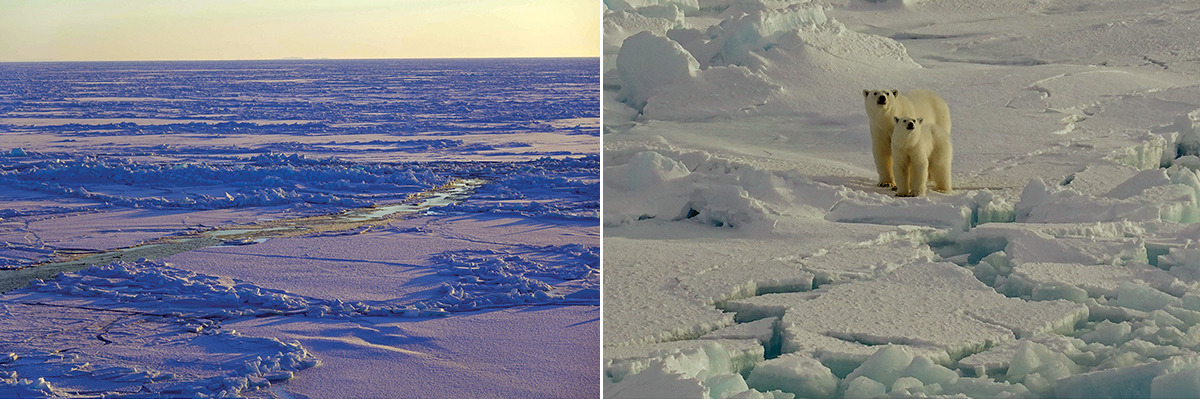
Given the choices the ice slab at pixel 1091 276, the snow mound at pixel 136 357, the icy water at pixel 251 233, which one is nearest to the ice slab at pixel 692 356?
the ice slab at pixel 1091 276

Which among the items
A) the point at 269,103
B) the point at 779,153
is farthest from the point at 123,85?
the point at 779,153

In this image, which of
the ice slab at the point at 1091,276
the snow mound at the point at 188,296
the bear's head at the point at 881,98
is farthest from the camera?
the bear's head at the point at 881,98

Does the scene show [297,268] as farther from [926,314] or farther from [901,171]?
[926,314]

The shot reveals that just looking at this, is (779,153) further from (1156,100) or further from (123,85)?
(123,85)

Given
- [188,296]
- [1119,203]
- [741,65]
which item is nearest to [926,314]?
[1119,203]

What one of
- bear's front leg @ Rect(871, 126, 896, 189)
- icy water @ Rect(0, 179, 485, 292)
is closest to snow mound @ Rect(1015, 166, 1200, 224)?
bear's front leg @ Rect(871, 126, 896, 189)

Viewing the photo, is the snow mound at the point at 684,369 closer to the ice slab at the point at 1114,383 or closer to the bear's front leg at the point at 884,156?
the ice slab at the point at 1114,383
